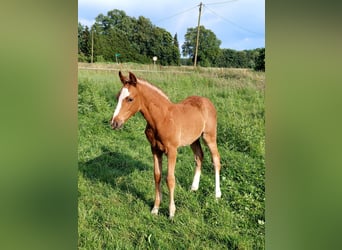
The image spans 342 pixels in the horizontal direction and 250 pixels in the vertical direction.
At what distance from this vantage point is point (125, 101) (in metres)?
1.53

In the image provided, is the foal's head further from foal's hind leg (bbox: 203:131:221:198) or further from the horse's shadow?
foal's hind leg (bbox: 203:131:221:198)

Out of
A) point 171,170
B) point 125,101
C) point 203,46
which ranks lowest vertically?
point 171,170

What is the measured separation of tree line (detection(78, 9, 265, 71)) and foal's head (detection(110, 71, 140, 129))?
0.61 feet

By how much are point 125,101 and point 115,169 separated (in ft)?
1.50

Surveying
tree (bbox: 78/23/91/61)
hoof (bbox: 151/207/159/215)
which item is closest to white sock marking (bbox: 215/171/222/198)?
hoof (bbox: 151/207/159/215)

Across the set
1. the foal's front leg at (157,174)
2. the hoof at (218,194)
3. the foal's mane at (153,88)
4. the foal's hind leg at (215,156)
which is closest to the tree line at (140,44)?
the foal's mane at (153,88)

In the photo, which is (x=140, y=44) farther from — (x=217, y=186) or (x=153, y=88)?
(x=217, y=186)

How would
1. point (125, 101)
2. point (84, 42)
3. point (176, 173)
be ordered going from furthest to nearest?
point (176, 173)
point (84, 42)
point (125, 101)

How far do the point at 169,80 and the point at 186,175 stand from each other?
21.3 inches

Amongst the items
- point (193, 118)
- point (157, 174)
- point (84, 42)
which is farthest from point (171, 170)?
point (84, 42)

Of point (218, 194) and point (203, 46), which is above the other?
point (203, 46)

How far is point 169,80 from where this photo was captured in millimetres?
1729

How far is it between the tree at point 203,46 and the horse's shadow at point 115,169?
668 mm
